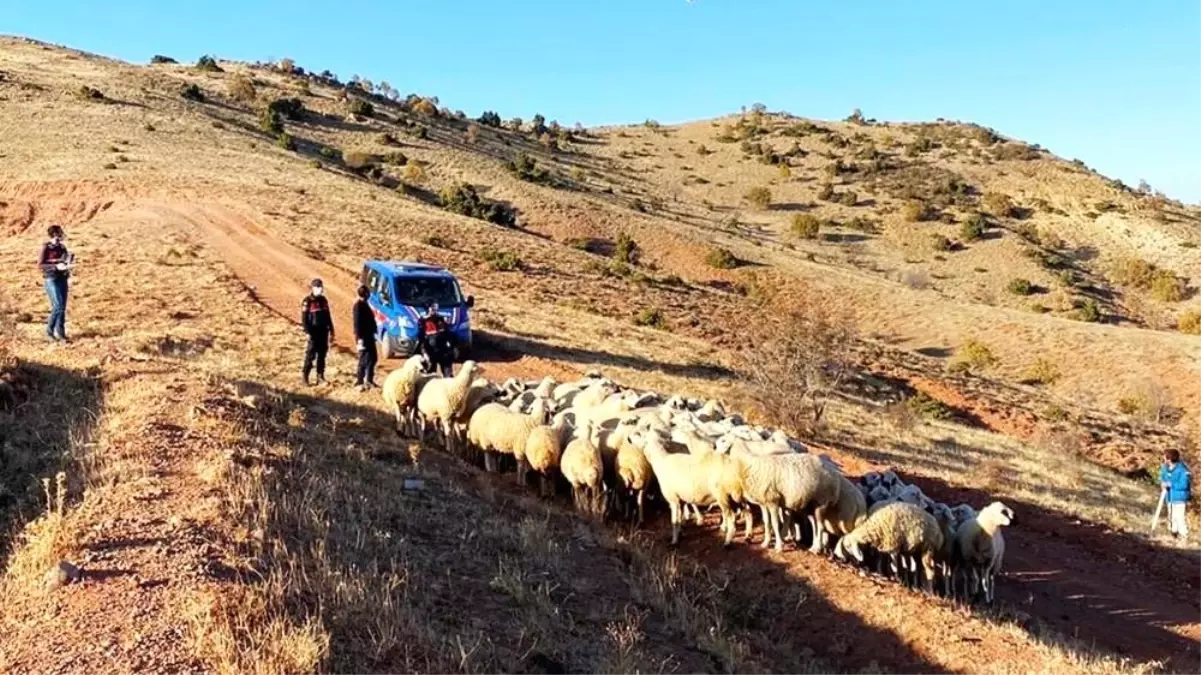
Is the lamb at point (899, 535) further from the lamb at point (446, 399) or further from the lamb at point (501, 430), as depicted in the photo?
the lamb at point (446, 399)

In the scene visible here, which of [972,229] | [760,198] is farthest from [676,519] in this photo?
[760,198]

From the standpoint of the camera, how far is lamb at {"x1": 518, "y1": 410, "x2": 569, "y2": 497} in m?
12.0

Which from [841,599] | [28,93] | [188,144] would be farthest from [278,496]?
[28,93]

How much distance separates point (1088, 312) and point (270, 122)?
156 feet

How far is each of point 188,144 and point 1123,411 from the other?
43.8 meters

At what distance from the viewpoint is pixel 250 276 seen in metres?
27.9

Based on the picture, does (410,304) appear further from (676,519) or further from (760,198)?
(760,198)

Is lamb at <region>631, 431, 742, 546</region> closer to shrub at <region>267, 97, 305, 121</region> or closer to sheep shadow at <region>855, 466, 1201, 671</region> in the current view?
sheep shadow at <region>855, 466, 1201, 671</region>

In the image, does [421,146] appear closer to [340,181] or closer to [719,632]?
[340,181]

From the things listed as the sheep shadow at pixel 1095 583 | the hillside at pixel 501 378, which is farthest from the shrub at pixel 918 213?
the sheep shadow at pixel 1095 583

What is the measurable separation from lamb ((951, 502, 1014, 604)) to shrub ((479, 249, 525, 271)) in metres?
25.2

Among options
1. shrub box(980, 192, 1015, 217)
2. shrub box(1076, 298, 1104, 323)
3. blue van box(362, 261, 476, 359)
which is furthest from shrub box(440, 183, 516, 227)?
shrub box(980, 192, 1015, 217)

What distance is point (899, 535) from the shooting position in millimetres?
10391

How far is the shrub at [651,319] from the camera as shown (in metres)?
30.7
